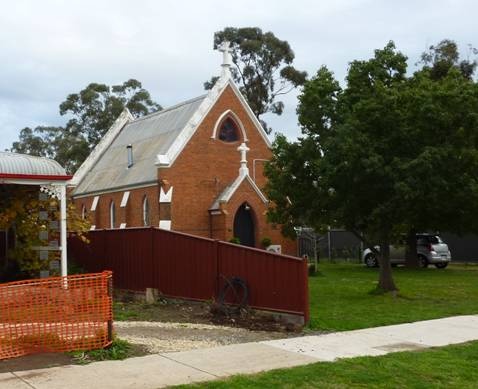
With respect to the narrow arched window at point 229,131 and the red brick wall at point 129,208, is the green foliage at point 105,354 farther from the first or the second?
the narrow arched window at point 229,131

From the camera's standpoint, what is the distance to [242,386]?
7.39 meters

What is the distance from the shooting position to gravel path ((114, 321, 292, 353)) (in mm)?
10148

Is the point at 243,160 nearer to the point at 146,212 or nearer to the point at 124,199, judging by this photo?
the point at 146,212

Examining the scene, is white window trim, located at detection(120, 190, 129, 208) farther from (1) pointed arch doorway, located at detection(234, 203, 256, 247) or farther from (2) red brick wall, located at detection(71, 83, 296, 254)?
(1) pointed arch doorway, located at detection(234, 203, 256, 247)

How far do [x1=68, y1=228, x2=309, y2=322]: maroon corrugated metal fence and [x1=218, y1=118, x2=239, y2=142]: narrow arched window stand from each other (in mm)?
17620

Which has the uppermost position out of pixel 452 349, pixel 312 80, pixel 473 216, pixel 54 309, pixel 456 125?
pixel 312 80

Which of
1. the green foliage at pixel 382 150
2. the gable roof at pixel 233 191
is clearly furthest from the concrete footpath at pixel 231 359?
the gable roof at pixel 233 191

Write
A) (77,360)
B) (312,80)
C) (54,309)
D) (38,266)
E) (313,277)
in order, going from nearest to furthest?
(77,360) < (54,309) < (38,266) < (312,80) < (313,277)

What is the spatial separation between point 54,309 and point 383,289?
10816 millimetres

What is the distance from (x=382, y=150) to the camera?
16422 millimetres

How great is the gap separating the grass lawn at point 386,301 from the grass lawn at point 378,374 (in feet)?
9.83

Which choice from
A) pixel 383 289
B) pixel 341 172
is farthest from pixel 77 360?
pixel 383 289

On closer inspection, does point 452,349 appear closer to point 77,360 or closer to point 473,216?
point 77,360

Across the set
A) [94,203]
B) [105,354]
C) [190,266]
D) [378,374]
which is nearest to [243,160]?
[94,203]
